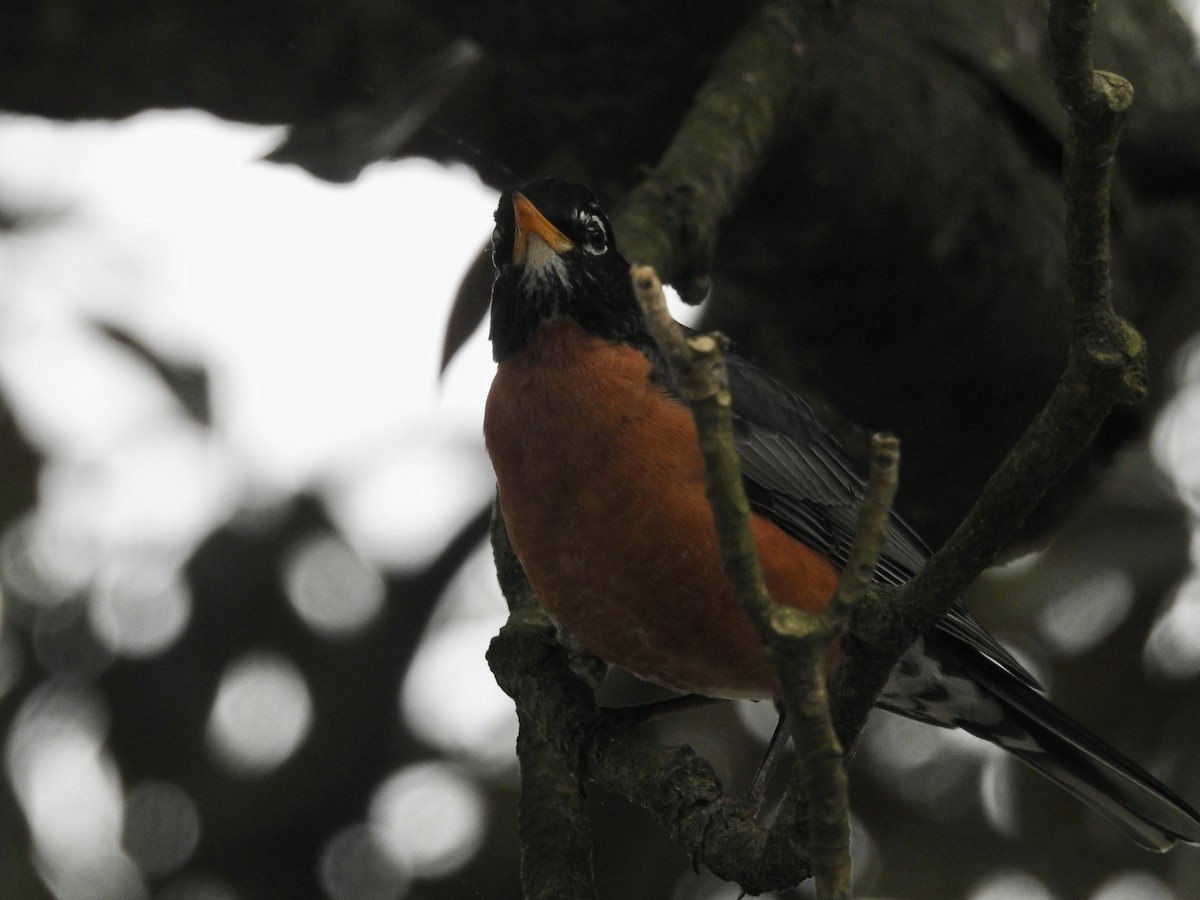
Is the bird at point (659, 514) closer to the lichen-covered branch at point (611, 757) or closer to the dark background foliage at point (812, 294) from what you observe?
the lichen-covered branch at point (611, 757)

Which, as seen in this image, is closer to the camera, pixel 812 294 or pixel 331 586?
pixel 812 294

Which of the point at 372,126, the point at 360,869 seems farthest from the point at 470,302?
the point at 360,869

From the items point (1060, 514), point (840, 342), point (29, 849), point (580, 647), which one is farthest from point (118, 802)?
point (1060, 514)

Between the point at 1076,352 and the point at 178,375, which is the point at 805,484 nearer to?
the point at 1076,352

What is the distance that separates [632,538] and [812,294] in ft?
5.92

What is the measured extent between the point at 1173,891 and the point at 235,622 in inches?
151

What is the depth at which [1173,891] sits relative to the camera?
516 cm

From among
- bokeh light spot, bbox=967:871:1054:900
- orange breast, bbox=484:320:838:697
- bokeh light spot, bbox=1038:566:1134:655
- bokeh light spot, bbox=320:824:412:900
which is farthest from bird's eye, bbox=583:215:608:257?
bokeh light spot, bbox=967:871:1054:900

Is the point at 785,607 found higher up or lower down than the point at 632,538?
higher up

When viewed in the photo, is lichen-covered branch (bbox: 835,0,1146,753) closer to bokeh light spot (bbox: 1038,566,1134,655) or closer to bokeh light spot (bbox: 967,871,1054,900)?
bokeh light spot (bbox: 967,871,1054,900)

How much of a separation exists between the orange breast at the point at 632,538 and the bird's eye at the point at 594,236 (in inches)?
15.9

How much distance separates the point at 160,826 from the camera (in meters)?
5.20

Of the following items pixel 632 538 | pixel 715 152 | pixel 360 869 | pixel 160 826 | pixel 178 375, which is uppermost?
pixel 715 152

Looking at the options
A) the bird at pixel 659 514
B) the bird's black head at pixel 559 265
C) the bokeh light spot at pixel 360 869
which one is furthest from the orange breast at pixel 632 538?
the bokeh light spot at pixel 360 869
